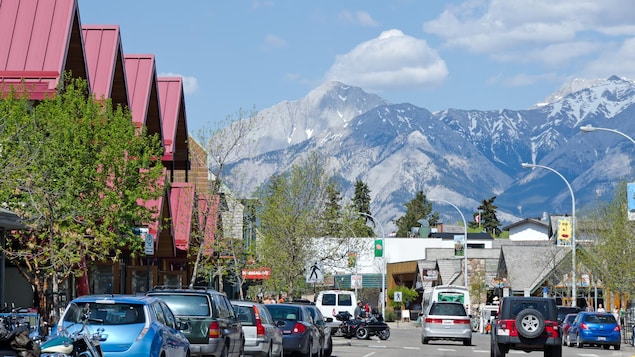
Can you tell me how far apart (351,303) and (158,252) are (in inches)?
419

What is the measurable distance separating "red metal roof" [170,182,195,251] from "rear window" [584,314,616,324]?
1720cm

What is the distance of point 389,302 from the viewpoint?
115 meters

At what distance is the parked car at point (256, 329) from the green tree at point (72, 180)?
14.6ft

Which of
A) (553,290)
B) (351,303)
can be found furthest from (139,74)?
(553,290)

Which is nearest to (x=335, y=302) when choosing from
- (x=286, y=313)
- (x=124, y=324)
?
(x=286, y=313)

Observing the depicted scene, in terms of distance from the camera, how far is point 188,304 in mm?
23172

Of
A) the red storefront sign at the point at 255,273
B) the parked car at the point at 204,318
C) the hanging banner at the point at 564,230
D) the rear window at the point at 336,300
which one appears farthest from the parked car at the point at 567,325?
the parked car at the point at 204,318

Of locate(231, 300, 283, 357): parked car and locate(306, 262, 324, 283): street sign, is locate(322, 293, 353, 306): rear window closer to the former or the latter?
locate(306, 262, 324, 283): street sign

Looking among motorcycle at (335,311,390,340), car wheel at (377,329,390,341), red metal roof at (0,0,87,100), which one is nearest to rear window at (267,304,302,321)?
red metal roof at (0,0,87,100)

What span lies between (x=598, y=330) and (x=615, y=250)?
514 inches

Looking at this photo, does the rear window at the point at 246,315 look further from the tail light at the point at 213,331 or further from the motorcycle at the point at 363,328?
the motorcycle at the point at 363,328

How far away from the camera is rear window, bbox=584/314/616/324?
48.9 metres

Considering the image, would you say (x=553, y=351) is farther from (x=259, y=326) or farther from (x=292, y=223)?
(x=292, y=223)

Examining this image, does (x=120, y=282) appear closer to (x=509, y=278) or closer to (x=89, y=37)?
(x=89, y=37)
